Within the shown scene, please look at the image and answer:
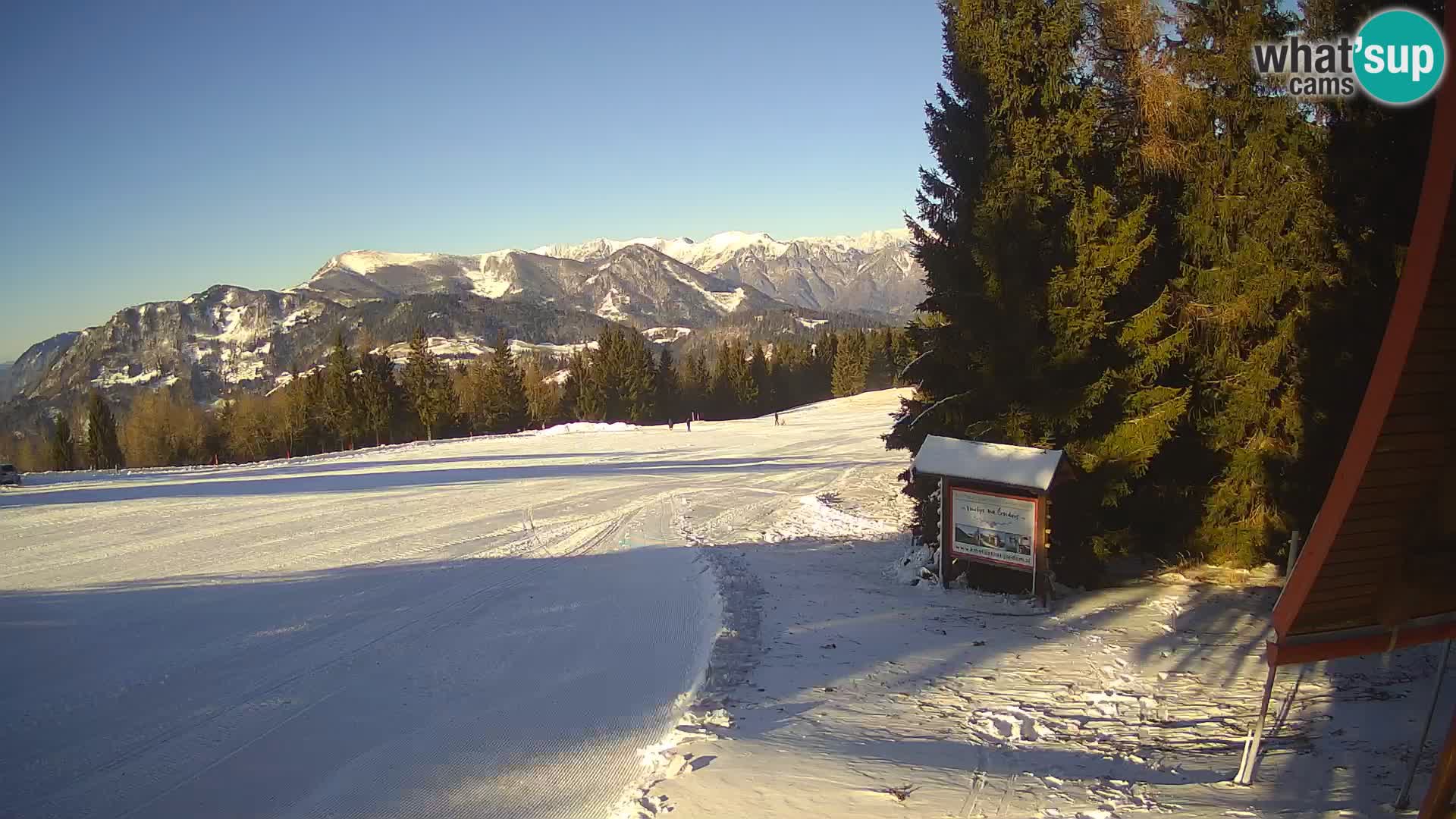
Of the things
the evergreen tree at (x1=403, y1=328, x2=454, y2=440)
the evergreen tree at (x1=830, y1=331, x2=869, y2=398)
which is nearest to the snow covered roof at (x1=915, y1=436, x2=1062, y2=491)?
the evergreen tree at (x1=403, y1=328, x2=454, y2=440)

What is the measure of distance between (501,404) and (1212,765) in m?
71.4

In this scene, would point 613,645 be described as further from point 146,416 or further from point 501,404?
point 146,416

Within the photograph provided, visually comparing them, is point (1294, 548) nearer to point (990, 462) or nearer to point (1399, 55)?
point (990, 462)

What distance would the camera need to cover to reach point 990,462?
41.7ft

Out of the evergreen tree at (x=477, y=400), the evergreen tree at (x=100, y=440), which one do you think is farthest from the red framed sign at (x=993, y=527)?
the evergreen tree at (x=100, y=440)

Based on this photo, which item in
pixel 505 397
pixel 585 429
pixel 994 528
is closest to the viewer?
pixel 994 528

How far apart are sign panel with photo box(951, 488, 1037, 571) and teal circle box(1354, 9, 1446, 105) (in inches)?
291

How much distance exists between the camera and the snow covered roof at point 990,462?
40.0ft

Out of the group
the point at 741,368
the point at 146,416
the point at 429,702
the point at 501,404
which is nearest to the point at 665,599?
the point at 429,702

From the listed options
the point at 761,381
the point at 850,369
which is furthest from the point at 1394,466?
the point at 850,369

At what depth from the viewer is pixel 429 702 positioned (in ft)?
28.7

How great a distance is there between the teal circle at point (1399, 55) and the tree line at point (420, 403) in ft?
206
